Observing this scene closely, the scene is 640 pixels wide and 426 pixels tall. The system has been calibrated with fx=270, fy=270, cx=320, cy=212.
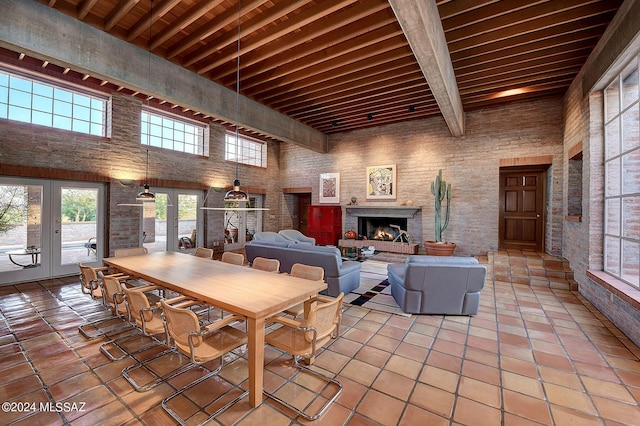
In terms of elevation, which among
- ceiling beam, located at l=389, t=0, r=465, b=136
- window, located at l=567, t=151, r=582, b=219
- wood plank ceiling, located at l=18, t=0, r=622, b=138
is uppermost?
wood plank ceiling, located at l=18, t=0, r=622, b=138

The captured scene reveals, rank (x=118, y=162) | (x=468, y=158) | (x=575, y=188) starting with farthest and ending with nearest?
(x=468, y=158), (x=118, y=162), (x=575, y=188)

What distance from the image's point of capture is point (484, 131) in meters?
6.43

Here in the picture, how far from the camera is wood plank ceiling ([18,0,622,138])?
3.16 m

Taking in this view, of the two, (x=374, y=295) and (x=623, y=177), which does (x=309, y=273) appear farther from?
(x=623, y=177)

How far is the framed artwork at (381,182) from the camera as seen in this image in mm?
7555

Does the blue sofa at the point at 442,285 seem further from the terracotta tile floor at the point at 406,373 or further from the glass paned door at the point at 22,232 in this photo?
the glass paned door at the point at 22,232

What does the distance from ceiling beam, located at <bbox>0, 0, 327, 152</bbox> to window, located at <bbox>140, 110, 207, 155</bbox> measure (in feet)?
8.33

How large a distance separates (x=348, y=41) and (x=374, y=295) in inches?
150

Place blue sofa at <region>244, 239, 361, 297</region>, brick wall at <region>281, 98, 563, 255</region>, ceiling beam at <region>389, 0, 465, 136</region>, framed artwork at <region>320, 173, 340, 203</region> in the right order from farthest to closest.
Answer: framed artwork at <region>320, 173, 340, 203</region> < brick wall at <region>281, 98, 563, 255</region> < blue sofa at <region>244, 239, 361, 297</region> < ceiling beam at <region>389, 0, 465, 136</region>

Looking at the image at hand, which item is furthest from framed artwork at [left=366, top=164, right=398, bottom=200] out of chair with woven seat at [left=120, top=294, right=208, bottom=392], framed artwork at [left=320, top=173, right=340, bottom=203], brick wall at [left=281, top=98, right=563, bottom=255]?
chair with woven seat at [left=120, top=294, right=208, bottom=392]

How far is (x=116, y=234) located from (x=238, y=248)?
329 cm

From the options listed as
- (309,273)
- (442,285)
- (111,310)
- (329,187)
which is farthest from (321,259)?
(329,187)

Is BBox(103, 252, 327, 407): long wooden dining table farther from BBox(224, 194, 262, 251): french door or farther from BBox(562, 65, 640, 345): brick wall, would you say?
BBox(224, 194, 262, 251): french door

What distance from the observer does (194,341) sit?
75.1 inches
